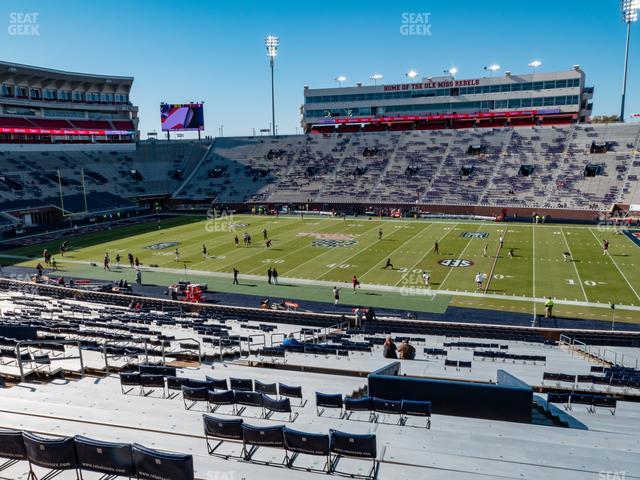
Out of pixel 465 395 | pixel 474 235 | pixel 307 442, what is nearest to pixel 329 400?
pixel 307 442

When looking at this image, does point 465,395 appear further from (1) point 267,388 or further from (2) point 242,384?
(2) point 242,384

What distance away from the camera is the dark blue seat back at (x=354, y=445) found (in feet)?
22.7

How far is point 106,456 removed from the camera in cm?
629

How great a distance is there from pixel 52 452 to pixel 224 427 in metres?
2.23

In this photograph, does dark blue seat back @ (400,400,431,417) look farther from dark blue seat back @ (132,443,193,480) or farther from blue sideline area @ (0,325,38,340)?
blue sideline area @ (0,325,38,340)

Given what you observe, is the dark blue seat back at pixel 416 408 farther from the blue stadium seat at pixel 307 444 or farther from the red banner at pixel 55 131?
the red banner at pixel 55 131

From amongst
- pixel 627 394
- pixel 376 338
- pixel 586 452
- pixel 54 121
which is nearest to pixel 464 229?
pixel 376 338

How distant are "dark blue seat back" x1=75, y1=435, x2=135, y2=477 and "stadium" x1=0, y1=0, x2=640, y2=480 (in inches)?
1.1

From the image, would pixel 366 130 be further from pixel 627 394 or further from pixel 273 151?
pixel 627 394

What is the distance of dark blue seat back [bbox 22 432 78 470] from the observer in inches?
247

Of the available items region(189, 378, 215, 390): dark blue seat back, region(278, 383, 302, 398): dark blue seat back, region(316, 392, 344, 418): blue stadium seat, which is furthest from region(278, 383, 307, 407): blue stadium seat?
region(189, 378, 215, 390): dark blue seat back

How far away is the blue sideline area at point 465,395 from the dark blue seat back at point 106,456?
504 centimetres

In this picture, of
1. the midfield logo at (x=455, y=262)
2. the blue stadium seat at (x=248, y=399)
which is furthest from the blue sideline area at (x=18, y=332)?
the midfield logo at (x=455, y=262)

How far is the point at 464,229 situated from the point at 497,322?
2719 cm
